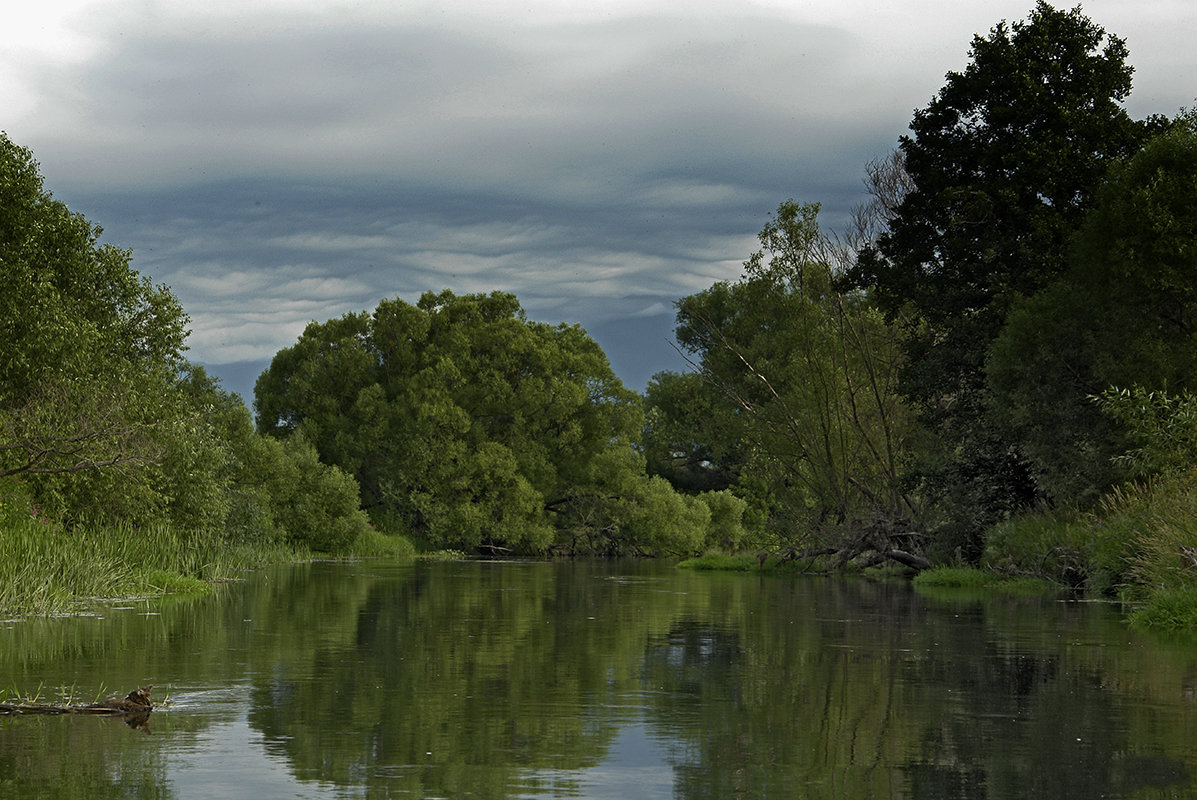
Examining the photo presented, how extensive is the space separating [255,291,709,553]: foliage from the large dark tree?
3934cm

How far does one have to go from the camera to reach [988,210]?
130 ft

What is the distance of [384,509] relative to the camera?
8262 centimetres

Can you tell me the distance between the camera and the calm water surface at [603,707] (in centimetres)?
847

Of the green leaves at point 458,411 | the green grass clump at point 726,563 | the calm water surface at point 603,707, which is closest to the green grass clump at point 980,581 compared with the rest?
the calm water surface at point 603,707

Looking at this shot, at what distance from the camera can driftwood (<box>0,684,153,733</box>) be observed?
35.2ft

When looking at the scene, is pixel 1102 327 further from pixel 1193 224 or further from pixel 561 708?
pixel 561 708

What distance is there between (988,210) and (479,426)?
158 feet

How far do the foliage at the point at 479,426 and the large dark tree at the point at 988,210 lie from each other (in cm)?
3934

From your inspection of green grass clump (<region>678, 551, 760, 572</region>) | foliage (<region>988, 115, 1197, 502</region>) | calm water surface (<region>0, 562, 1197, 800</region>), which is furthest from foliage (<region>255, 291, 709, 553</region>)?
calm water surface (<region>0, 562, 1197, 800</region>)

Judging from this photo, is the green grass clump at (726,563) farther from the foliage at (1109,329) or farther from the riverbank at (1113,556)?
the foliage at (1109,329)

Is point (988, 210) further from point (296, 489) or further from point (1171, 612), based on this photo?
point (296, 489)

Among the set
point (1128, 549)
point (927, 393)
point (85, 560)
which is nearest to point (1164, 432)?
point (1128, 549)

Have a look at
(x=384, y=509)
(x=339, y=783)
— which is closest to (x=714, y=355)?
(x=384, y=509)

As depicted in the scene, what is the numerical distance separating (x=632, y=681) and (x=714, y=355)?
274 ft
